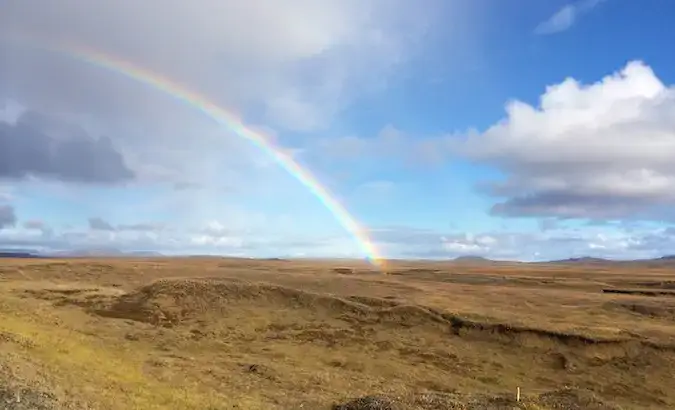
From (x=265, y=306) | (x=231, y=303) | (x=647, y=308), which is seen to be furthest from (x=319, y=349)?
(x=647, y=308)

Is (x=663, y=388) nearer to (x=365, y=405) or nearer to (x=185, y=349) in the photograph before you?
(x=365, y=405)

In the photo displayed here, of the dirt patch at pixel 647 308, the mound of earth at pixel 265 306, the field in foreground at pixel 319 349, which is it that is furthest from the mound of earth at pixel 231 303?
the dirt patch at pixel 647 308

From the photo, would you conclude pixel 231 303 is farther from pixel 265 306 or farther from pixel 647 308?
pixel 647 308

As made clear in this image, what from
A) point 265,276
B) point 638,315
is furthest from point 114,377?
point 265,276

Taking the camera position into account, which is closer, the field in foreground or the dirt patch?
the field in foreground

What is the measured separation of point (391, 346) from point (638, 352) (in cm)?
1729

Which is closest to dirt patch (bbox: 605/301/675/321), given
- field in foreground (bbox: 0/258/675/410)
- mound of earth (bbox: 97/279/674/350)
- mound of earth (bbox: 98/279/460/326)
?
field in foreground (bbox: 0/258/675/410)

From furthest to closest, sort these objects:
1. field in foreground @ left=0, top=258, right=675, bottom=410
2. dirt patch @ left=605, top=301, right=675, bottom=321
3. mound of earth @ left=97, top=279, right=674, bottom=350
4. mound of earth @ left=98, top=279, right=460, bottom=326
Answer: dirt patch @ left=605, top=301, right=675, bottom=321
mound of earth @ left=98, top=279, right=460, bottom=326
mound of earth @ left=97, top=279, right=674, bottom=350
field in foreground @ left=0, top=258, right=675, bottom=410

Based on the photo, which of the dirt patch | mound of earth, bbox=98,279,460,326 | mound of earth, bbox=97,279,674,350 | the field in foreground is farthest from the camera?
the dirt patch

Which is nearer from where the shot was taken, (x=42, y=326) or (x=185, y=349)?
(x=42, y=326)

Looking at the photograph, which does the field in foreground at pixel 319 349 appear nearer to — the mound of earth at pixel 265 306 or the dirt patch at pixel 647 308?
the mound of earth at pixel 265 306

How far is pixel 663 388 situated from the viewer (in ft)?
107

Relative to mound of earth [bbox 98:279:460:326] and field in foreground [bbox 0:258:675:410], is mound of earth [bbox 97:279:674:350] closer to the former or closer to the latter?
mound of earth [bbox 98:279:460:326]

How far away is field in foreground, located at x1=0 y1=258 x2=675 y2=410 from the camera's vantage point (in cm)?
2369
